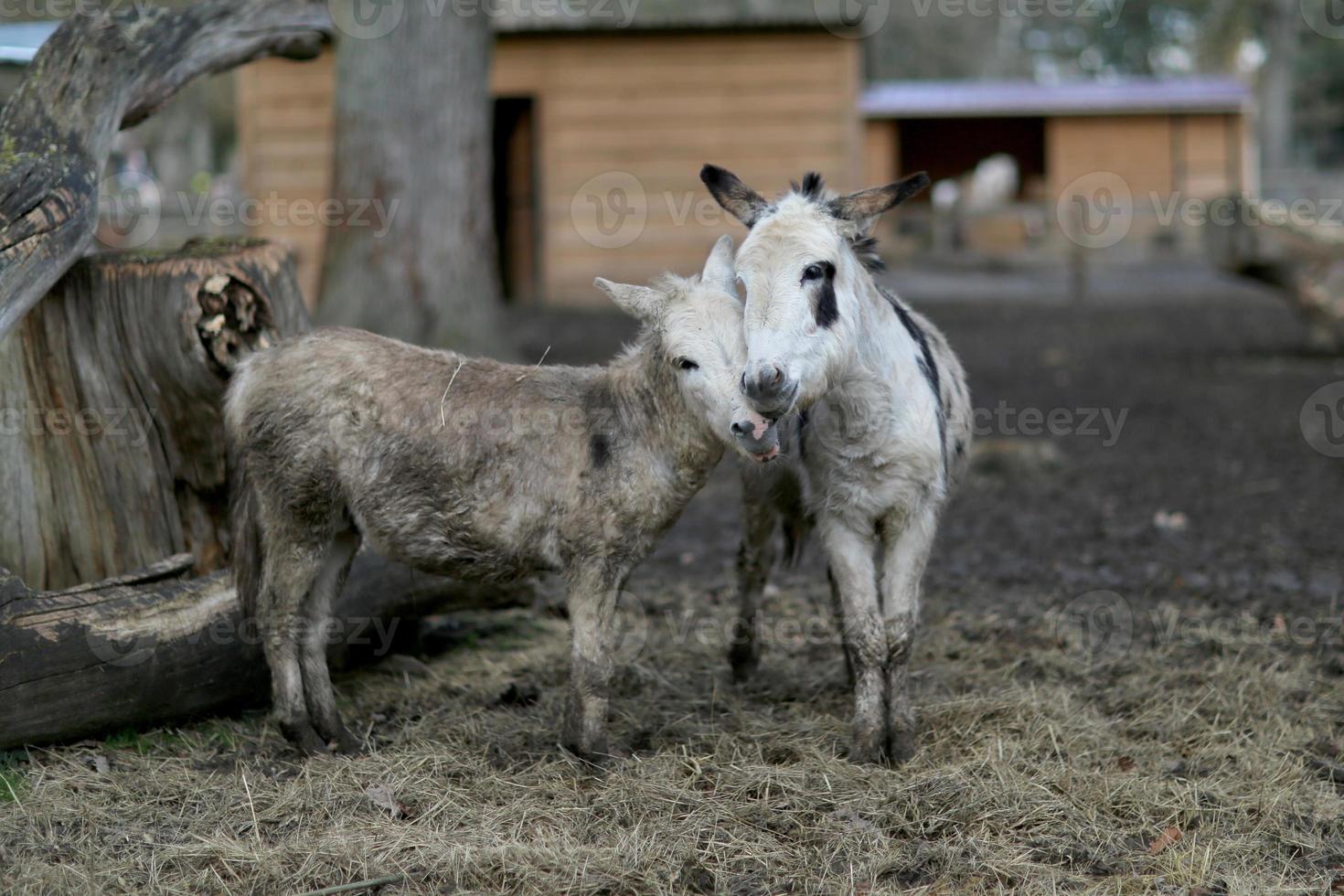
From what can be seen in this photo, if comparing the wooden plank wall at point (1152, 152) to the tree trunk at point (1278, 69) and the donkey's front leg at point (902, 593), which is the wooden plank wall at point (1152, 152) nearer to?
the tree trunk at point (1278, 69)

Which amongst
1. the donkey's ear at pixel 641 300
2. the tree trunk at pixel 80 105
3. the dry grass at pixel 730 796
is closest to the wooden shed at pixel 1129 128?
the dry grass at pixel 730 796

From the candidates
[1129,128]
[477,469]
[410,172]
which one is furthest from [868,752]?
[1129,128]

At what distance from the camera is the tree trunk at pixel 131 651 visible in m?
4.24

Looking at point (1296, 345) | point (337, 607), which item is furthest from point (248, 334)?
point (1296, 345)

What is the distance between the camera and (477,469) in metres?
4.33

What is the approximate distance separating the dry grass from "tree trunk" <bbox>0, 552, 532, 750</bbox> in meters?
0.12

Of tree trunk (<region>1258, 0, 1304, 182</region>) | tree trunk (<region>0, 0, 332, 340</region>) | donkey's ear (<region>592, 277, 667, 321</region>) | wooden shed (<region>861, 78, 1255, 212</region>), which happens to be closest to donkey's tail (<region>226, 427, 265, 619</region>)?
tree trunk (<region>0, 0, 332, 340</region>)

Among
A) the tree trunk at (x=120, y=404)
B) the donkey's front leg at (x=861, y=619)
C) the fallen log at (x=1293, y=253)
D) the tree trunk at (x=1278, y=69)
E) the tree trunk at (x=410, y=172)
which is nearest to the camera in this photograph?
the donkey's front leg at (x=861, y=619)

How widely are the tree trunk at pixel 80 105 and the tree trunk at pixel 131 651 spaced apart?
1.00 m

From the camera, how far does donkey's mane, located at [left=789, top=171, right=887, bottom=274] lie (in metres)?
4.42

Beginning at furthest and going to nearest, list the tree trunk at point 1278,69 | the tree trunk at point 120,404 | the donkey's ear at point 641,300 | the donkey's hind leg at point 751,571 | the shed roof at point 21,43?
the tree trunk at point 1278,69
the shed roof at point 21,43
the donkey's hind leg at point 751,571
the tree trunk at point 120,404
the donkey's ear at point 641,300

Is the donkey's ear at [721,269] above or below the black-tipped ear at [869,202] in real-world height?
below

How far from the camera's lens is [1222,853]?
3.84 meters

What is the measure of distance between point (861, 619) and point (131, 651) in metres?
2.59
